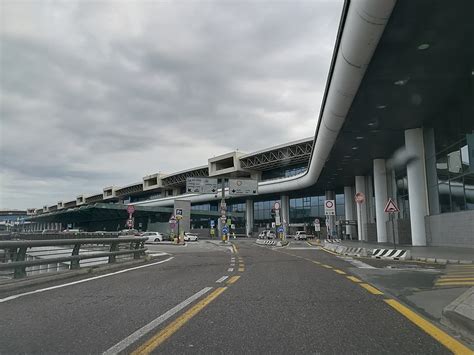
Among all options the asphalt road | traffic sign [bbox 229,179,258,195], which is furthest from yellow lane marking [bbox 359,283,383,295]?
traffic sign [bbox 229,179,258,195]

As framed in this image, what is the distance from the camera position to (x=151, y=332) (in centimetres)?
533

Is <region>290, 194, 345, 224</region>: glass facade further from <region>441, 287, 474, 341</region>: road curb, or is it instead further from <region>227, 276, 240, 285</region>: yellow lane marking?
<region>441, 287, 474, 341</region>: road curb

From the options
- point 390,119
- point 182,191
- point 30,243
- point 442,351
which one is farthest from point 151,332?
point 182,191

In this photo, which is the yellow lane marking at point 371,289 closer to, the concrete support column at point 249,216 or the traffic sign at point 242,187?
the traffic sign at point 242,187

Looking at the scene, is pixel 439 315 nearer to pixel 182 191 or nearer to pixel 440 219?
pixel 440 219

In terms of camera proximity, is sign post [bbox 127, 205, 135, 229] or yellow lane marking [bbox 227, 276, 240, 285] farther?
sign post [bbox 127, 205, 135, 229]

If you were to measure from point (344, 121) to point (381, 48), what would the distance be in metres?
9.34

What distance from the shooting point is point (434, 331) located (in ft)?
17.5

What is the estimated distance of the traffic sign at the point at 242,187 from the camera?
49269mm

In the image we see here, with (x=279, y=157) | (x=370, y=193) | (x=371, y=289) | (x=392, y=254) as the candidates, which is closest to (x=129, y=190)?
(x=279, y=157)

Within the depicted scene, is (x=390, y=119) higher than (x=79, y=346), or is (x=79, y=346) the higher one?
(x=390, y=119)

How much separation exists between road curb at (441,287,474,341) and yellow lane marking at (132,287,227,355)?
3472mm

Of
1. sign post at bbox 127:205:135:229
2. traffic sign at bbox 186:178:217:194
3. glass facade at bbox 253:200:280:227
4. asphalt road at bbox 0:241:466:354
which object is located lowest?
asphalt road at bbox 0:241:466:354

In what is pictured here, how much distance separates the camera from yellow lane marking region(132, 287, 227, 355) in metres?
4.62
